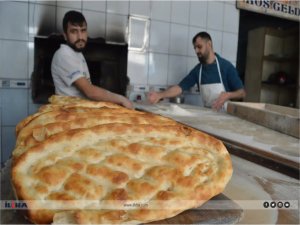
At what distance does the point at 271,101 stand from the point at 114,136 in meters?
4.30

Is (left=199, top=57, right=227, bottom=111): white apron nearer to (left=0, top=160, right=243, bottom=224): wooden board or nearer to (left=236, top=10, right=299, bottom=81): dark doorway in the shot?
(left=236, top=10, right=299, bottom=81): dark doorway

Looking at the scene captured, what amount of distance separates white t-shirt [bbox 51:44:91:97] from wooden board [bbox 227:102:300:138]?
115 cm

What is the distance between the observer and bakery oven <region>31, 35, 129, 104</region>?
2.80 meters

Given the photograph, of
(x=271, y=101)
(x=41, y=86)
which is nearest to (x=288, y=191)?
(x=41, y=86)

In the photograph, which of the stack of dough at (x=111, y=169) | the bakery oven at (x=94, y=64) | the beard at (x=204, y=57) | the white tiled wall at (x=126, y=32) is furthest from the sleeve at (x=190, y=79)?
the stack of dough at (x=111, y=169)

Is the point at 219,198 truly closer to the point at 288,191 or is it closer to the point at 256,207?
the point at 256,207

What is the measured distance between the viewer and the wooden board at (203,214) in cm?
42

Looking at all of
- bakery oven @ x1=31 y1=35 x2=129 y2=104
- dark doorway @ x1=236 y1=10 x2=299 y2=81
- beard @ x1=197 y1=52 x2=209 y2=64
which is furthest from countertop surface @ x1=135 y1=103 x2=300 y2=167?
dark doorway @ x1=236 y1=10 x2=299 y2=81

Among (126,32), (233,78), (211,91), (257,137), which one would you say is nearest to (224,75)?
(233,78)

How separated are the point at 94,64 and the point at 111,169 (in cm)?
276

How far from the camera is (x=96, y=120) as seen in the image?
60 cm

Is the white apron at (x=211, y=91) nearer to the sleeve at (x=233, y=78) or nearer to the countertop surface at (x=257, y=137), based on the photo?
the sleeve at (x=233, y=78)

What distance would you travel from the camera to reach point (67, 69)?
193 centimetres

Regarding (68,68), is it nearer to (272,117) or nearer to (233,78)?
(272,117)
